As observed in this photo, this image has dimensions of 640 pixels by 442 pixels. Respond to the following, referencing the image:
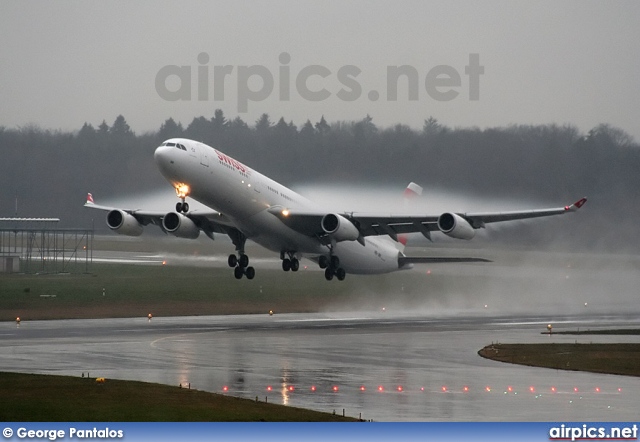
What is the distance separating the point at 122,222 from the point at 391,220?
1391 cm

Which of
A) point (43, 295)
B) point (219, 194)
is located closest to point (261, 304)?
point (43, 295)

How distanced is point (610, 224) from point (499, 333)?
2251 centimetres

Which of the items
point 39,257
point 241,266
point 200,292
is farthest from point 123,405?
point 39,257

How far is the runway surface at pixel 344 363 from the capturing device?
30.0 meters

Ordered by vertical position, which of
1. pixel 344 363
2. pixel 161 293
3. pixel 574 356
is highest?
pixel 161 293

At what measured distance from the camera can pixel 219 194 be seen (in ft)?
163

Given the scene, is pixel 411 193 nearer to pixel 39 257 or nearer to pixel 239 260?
pixel 239 260

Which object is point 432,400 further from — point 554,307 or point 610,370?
point 554,307

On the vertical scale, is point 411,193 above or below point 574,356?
above

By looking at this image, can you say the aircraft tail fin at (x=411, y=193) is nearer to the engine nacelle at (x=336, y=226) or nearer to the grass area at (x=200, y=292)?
the grass area at (x=200, y=292)

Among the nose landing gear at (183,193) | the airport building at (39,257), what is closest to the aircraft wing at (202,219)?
the nose landing gear at (183,193)

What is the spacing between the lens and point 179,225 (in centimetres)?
5516

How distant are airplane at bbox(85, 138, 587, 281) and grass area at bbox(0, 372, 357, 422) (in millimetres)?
16689

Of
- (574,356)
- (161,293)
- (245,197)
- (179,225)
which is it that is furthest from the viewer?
(161,293)
